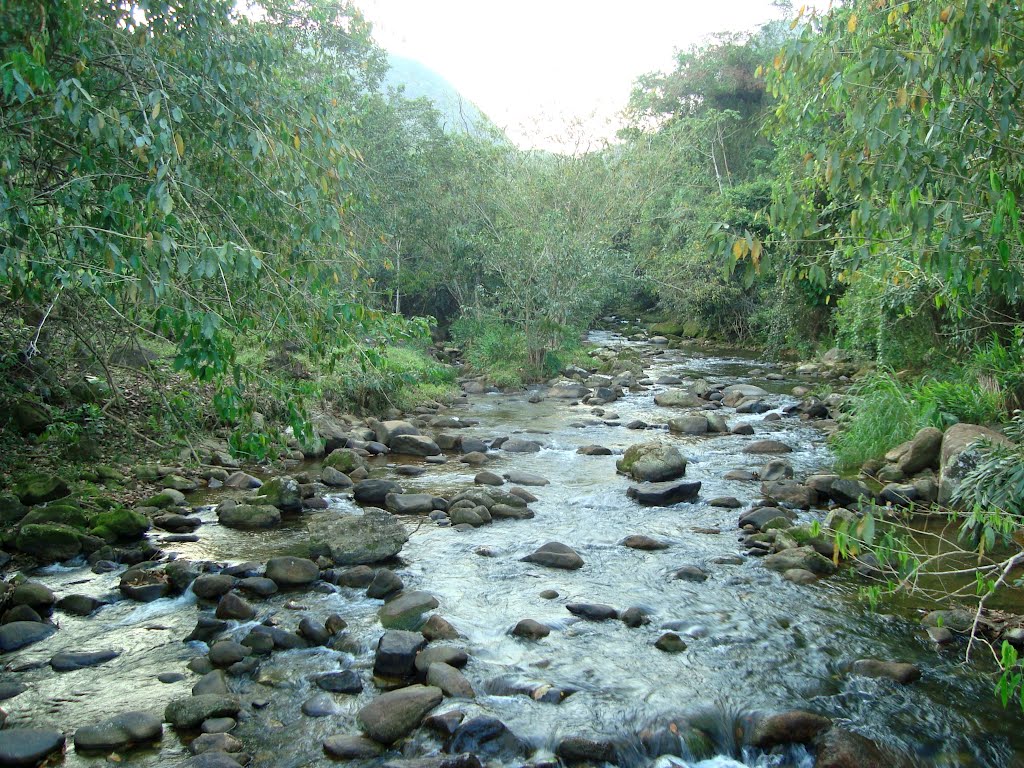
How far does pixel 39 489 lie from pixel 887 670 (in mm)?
7662

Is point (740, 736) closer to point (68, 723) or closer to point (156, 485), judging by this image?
point (68, 723)

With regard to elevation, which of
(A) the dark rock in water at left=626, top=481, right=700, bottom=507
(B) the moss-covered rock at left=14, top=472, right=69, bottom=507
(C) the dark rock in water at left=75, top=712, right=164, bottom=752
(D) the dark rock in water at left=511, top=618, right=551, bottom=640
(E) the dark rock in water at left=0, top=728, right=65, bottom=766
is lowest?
(A) the dark rock in water at left=626, top=481, right=700, bottom=507

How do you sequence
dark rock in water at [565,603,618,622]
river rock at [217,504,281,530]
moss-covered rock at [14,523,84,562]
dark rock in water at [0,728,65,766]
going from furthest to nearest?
river rock at [217,504,281,530], moss-covered rock at [14,523,84,562], dark rock in water at [565,603,618,622], dark rock in water at [0,728,65,766]

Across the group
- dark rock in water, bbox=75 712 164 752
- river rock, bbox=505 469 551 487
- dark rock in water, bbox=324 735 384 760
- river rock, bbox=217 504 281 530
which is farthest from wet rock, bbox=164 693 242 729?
river rock, bbox=505 469 551 487

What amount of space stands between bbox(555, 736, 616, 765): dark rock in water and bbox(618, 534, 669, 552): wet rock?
3.38 m

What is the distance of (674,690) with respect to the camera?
16.5 feet

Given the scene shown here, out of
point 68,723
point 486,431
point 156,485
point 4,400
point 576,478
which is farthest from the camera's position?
point 486,431

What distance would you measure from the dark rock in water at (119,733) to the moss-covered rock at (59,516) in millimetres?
3426

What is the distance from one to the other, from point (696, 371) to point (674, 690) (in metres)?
17.2

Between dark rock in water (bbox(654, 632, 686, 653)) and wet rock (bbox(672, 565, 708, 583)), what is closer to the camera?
dark rock in water (bbox(654, 632, 686, 653))

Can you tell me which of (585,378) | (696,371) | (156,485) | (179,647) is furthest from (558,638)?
(696,371)

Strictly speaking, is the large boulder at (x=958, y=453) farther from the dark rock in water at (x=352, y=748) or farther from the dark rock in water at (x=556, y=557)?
the dark rock in water at (x=352, y=748)

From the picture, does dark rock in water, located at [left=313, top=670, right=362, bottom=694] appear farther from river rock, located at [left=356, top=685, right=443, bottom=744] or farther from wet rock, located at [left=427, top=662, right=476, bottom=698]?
wet rock, located at [left=427, top=662, right=476, bottom=698]

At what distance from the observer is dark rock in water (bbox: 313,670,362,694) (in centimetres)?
495
